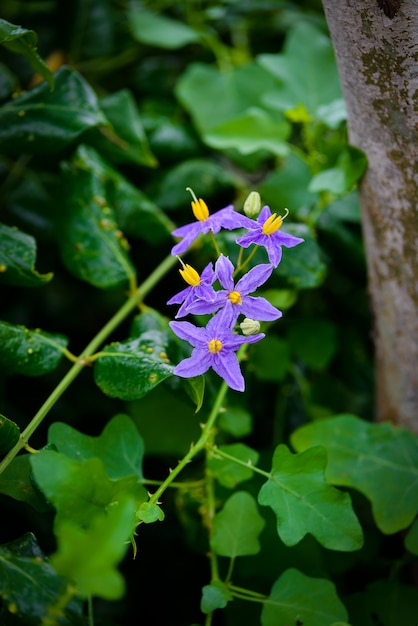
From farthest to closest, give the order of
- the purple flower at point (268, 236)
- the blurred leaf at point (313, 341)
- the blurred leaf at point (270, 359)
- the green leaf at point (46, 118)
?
1. the blurred leaf at point (313, 341)
2. the blurred leaf at point (270, 359)
3. the green leaf at point (46, 118)
4. the purple flower at point (268, 236)

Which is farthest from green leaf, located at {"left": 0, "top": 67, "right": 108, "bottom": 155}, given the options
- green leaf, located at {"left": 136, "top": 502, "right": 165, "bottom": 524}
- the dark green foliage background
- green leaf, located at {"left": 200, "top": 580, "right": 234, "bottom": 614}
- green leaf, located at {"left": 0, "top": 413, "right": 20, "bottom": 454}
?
green leaf, located at {"left": 200, "top": 580, "right": 234, "bottom": 614}

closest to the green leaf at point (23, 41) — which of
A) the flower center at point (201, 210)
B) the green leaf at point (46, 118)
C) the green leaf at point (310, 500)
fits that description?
the green leaf at point (46, 118)

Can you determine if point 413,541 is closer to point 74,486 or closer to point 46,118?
point 74,486

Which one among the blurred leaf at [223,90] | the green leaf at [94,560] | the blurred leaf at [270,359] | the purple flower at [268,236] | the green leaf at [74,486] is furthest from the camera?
the blurred leaf at [223,90]

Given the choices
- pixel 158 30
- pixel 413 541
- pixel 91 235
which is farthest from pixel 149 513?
pixel 158 30

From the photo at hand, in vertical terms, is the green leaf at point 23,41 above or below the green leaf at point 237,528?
above

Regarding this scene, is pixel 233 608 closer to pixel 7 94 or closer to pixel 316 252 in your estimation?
pixel 316 252

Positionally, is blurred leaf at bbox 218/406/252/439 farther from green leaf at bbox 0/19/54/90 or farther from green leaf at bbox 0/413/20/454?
green leaf at bbox 0/19/54/90

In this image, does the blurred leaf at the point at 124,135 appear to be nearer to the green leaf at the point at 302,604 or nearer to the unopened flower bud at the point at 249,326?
the unopened flower bud at the point at 249,326
